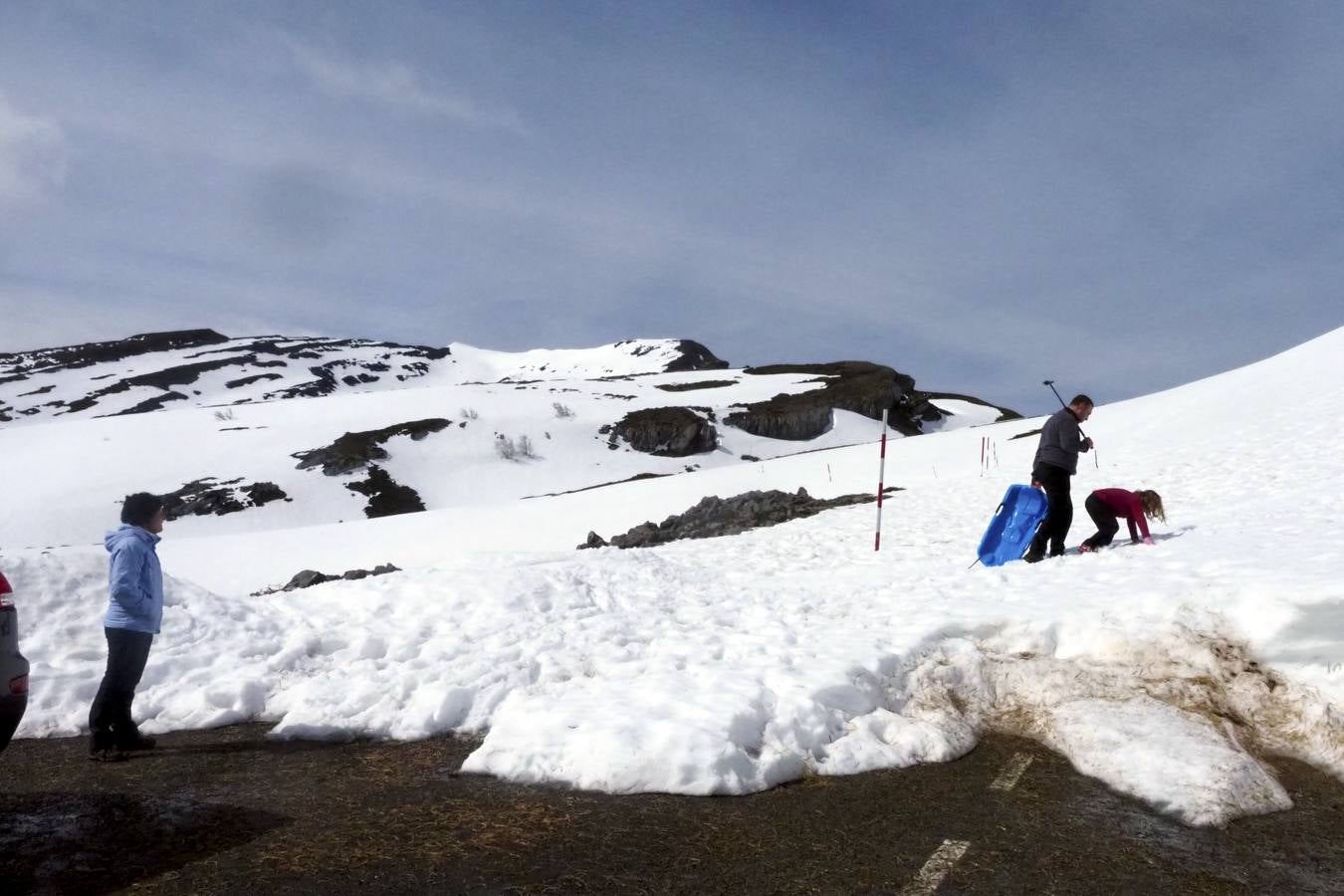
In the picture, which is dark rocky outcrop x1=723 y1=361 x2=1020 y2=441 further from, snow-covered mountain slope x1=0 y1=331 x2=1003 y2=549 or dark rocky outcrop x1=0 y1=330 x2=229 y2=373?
dark rocky outcrop x1=0 y1=330 x2=229 y2=373

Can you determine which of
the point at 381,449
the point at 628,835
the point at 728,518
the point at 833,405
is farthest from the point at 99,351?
the point at 628,835

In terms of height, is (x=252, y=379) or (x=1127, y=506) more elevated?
(x=252, y=379)

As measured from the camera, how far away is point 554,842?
4.80 meters

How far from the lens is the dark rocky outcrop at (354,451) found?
6562 cm

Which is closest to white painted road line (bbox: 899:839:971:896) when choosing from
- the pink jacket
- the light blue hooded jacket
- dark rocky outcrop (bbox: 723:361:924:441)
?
the light blue hooded jacket

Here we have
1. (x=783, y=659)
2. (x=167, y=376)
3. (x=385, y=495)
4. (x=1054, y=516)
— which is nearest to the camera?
(x=783, y=659)

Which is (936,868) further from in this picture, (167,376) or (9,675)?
(167,376)

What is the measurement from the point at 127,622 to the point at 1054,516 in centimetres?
1087

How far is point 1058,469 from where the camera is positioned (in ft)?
38.2

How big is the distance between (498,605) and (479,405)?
77.7m

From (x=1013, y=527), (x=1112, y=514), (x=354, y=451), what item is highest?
(x=354, y=451)

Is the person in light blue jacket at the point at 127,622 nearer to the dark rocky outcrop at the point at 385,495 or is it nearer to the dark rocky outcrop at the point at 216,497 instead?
the dark rocky outcrop at the point at 385,495

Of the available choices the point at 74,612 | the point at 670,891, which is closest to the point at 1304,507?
the point at 670,891

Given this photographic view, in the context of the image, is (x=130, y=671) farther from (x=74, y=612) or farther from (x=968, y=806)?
(x=968, y=806)
